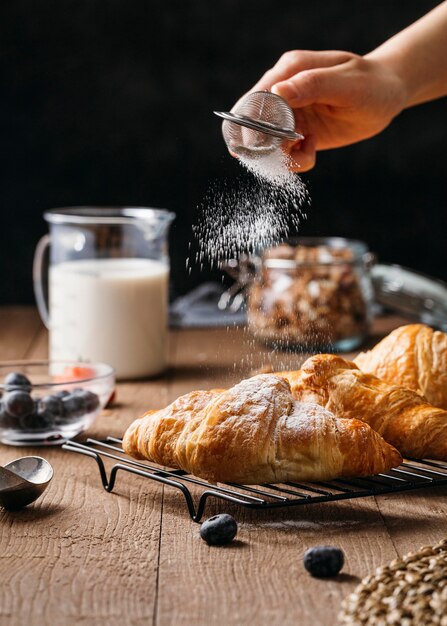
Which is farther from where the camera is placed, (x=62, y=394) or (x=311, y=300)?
(x=311, y=300)

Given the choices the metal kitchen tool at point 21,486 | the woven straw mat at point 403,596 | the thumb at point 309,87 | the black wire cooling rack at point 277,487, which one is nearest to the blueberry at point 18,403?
the black wire cooling rack at point 277,487

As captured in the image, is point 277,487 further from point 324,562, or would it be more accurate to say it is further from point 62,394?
point 62,394

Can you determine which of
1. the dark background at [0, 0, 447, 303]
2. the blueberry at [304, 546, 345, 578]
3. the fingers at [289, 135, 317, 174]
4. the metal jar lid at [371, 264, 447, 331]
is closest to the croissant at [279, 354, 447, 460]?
the blueberry at [304, 546, 345, 578]

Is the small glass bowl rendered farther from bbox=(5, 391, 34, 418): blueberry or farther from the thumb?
the thumb

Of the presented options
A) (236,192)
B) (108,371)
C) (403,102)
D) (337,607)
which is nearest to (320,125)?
(403,102)

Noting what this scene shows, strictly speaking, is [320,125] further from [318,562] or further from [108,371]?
[318,562]

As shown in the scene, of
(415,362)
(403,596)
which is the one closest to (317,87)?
(415,362)
